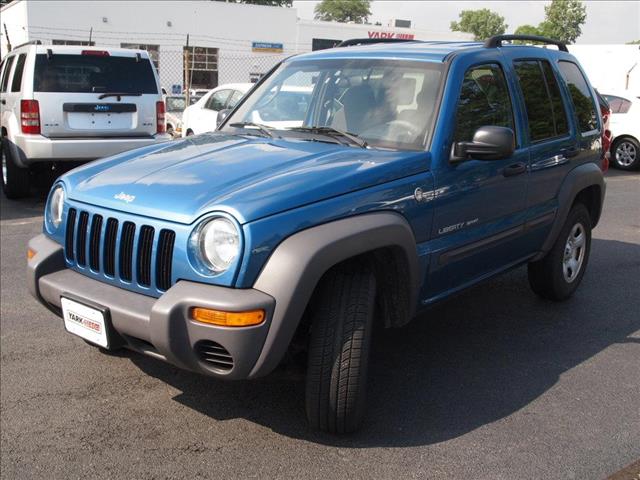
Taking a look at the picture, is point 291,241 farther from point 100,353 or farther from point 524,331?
point 524,331

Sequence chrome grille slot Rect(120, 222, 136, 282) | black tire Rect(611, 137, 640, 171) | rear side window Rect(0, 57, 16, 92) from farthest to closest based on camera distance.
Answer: black tire Rect(611, 137, 640, 171), rear side window Rect(0, 57, 16, 92), chrome grille slot Rect(120, 222, 136, 282)

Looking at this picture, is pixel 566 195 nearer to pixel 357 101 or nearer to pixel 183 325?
pixel 357 101

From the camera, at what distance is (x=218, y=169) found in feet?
11.2

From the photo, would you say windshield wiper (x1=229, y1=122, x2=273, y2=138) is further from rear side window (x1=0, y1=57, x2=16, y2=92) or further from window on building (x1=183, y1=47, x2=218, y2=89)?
window on building (x1=183, y1=47, x2=218, y2=89)

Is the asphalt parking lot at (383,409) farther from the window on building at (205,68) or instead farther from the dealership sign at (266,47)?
the dealership sign at (266,47)

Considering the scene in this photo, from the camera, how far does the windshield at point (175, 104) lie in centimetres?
1727

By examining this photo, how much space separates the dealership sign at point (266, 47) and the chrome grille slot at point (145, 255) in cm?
4072

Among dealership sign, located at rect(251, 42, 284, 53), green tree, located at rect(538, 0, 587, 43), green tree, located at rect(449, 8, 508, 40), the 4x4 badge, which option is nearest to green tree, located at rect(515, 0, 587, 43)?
green tree, located at rect(538, 0, 587, 43)

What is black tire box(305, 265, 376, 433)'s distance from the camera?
3.13m

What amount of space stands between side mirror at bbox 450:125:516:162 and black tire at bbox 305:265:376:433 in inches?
38.7

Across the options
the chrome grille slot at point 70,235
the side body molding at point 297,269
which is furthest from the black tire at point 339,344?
the chrome grille slot at point 70,235

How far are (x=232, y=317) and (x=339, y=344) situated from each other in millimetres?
548

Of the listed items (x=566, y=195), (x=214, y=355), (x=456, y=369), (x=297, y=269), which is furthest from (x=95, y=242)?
(x=566, y=195)

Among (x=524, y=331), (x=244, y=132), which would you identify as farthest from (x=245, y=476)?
(x=524, y=331)
